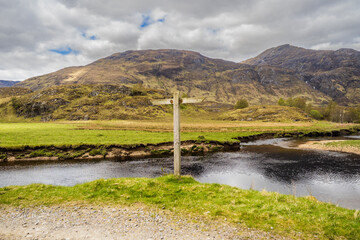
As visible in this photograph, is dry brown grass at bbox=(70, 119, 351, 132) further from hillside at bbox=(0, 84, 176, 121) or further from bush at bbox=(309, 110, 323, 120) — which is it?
bush at bbox=(309, 110, 323, 120)

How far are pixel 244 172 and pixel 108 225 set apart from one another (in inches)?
893

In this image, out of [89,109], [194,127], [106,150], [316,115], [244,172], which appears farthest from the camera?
[316,115]

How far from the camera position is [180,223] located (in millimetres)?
8781

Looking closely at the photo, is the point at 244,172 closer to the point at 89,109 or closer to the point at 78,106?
the point at 89,109

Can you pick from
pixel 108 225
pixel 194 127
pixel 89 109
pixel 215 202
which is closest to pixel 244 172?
pixel 215 202

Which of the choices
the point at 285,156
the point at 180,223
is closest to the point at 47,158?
the point at 180,223

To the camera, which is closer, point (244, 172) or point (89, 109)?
point (244, 172)

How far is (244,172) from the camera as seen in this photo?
2780 cm

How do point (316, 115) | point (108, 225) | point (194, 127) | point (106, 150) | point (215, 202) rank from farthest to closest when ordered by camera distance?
point (316, 115) < point (194, 127) < point (106, 150) < point (215, 202) < point (108, 225)

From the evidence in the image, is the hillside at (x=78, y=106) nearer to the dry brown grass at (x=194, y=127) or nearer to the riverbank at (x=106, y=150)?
the dry brown grass at (x=194, y=127)

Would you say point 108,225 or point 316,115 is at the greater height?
point 316,115

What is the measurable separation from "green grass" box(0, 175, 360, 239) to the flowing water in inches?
355

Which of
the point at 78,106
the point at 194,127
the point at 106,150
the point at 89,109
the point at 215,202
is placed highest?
the point at 78,106

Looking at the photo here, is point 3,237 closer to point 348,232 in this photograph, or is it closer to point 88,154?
point 348,232
